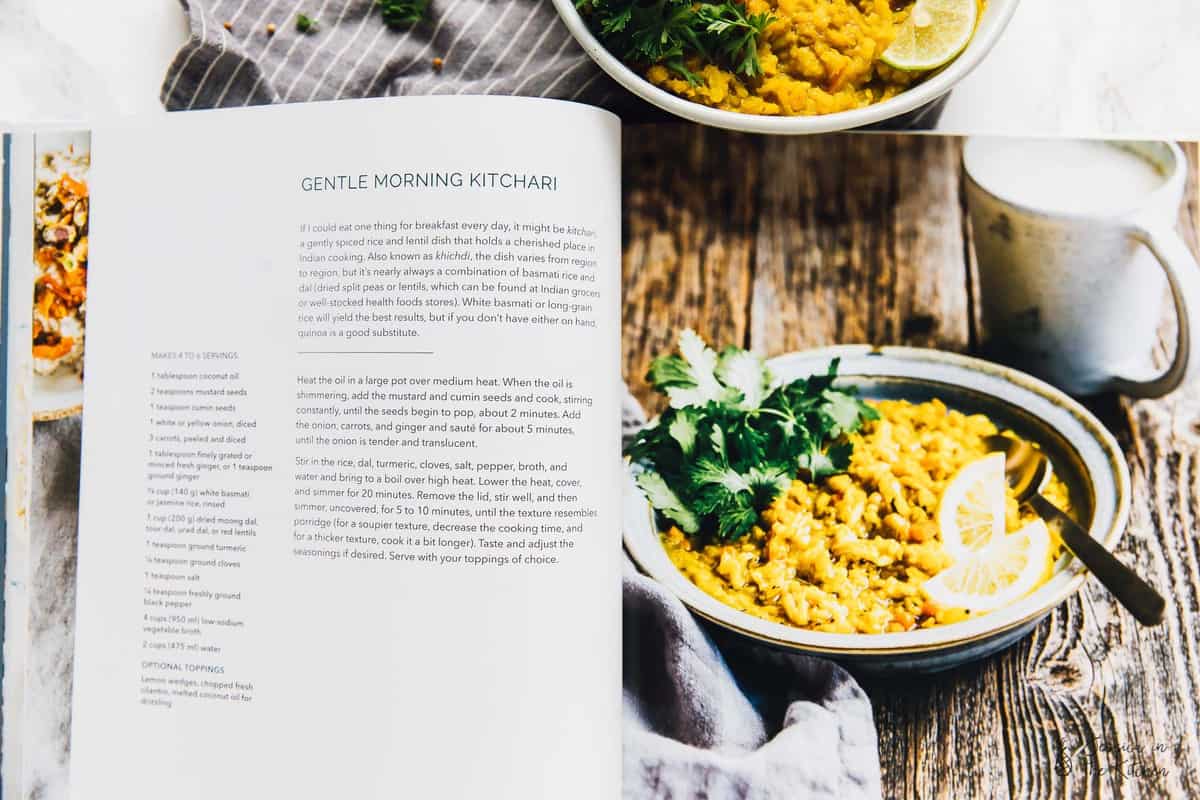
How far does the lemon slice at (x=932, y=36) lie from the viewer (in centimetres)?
72

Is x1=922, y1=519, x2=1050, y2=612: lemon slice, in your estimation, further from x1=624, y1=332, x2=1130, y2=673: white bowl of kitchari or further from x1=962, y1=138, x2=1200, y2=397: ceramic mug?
x1=962, y1=138, x2=1200, y2=397: ceramic mug

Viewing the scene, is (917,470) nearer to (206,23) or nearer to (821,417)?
(821,417)

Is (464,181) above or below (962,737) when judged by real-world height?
above

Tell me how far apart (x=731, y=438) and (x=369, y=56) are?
17.1 inches

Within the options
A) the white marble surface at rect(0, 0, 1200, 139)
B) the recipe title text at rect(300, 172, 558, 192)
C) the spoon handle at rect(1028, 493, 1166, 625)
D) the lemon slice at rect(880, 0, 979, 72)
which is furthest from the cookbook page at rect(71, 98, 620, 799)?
the spoon handle at rect(1028, 493, 1166, 625)

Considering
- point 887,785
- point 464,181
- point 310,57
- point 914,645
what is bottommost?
point 887,785

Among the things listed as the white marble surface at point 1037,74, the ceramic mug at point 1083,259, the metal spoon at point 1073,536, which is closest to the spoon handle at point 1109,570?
the metal spoon at point 1073,536

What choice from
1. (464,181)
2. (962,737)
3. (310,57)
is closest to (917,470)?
(962,737)

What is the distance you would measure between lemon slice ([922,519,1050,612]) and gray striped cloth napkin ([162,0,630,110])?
456mm

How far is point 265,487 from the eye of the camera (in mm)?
730

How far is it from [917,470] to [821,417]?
9 cm

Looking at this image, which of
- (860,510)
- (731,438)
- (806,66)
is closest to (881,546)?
(860,510)

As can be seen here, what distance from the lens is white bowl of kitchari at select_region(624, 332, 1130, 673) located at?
726 mm

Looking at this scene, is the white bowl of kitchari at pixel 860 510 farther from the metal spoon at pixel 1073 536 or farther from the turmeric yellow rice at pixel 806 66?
the turmeric yellow rice at pixel 806 66
